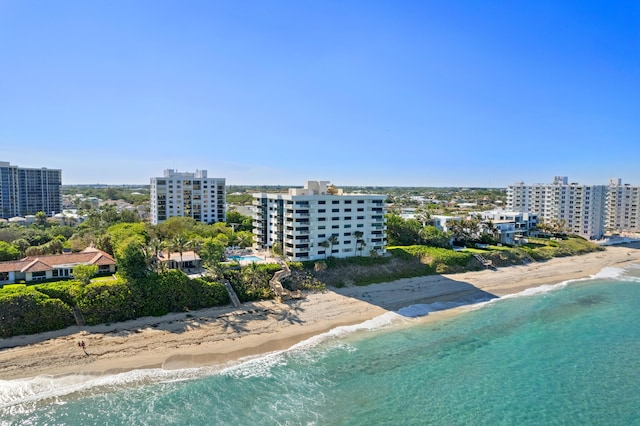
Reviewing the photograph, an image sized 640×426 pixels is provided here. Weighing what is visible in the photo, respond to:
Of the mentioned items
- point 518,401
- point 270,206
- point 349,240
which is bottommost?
point 518,401

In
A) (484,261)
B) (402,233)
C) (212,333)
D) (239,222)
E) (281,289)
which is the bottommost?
(212,333)

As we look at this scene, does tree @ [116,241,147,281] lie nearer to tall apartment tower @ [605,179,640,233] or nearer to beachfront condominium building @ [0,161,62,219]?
beachfront condominium building @ [0,161,62,219]

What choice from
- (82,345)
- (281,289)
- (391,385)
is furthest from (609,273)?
(82,345)

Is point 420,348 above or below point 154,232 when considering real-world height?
below

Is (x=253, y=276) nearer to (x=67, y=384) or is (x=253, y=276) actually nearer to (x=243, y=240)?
(x=243, y=240)

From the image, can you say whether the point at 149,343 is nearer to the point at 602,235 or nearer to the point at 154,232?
the point at 154,232

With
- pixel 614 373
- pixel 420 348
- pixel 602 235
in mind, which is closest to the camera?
pixel 614 373

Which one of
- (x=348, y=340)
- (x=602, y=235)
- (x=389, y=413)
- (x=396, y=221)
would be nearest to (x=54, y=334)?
(x=348, y=340)
